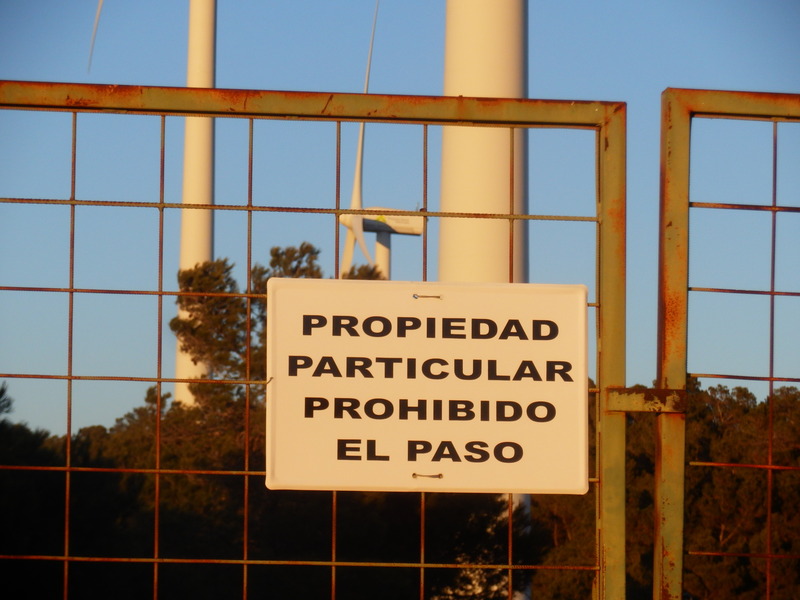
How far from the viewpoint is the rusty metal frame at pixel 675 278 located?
12.6 ft

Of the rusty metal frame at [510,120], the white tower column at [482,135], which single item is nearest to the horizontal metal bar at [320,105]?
the rusty metal frame at [510,120]

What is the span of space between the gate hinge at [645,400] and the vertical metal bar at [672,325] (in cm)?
3

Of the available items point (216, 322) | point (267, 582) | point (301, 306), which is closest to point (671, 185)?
point (301, 306)

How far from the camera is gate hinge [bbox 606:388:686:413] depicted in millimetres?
3816

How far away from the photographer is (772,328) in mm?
3912

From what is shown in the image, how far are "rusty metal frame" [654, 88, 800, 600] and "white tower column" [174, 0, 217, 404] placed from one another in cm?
2230

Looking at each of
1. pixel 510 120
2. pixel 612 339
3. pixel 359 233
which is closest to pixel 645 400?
pixel 612 339

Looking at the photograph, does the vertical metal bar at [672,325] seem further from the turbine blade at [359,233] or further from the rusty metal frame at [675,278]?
the turbine blade at [359,233]

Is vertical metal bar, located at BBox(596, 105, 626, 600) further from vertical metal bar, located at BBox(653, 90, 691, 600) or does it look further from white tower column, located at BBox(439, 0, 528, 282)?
white tower column, located at BBox(439, 0, 528, 282)

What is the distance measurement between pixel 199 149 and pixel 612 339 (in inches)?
960

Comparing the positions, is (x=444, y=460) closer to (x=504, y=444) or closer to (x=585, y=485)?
(x=504, y=444)

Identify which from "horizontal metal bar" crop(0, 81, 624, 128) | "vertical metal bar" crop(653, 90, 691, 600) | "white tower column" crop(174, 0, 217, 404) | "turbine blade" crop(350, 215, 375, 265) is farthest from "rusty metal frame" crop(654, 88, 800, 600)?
"white tower column" crop(174, 0, 217, 404)

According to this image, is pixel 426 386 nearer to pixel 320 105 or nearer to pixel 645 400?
pixel 645 400

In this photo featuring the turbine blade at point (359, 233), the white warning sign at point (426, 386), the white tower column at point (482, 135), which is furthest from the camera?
the turbine blade at point (359, 233)
